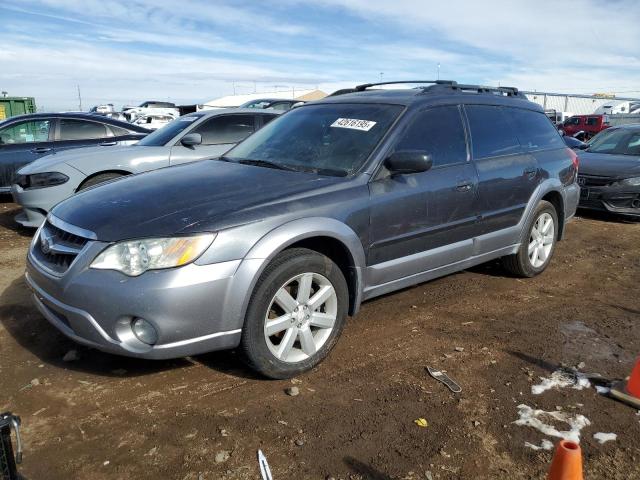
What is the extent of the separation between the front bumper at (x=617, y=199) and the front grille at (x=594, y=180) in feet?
0.25

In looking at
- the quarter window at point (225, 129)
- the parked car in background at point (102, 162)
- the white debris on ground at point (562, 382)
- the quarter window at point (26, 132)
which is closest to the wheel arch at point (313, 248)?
the white debris on ground at point (562, 382)

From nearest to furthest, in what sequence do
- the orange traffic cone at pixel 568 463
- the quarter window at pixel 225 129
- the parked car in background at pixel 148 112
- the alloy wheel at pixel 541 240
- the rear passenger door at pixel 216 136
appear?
the orange traffic cone at pixel 568 463
the alloy wheel at pixel 541 240
the rear passenger door at pixel 216 136
the quarter window at pixel 225 129
the parked car in background at pixel 148 112

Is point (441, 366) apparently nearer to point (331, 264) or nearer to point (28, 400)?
point (331, 264)

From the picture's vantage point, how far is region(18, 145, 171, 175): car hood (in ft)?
21.8

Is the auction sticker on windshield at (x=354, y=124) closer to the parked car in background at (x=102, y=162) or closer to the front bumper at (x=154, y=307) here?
the front bumper at (x=154, y=307)

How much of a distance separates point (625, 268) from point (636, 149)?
4.18m

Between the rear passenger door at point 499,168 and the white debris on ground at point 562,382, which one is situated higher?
the rear passenger door at point 499,168

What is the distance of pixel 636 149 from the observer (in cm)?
909

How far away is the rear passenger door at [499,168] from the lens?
4.47 m

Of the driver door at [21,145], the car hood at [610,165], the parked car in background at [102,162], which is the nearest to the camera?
the parked car in background at [102,162]

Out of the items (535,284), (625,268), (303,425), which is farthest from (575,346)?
(625,268)

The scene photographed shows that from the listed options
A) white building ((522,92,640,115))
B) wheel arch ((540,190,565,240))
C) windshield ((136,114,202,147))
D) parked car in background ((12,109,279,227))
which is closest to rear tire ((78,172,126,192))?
parked car in background ((12,109,279,227))

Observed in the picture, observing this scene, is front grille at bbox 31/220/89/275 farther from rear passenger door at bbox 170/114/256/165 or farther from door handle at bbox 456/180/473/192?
rear passenger door at bbox 170/114/256/165

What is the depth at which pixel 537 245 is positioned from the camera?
5.32 meters
